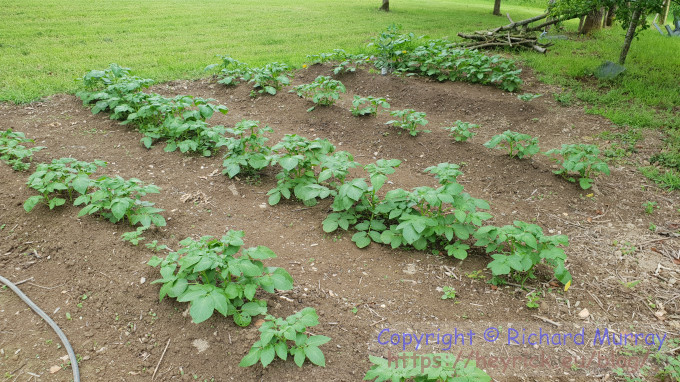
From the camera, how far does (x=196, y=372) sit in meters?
2.23

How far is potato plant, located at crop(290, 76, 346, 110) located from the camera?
225 inches

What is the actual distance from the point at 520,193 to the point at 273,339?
2.88 metres

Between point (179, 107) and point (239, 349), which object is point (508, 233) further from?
point (179, 107)

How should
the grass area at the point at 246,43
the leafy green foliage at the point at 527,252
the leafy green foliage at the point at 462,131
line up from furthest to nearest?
1. the grass area at the point at 246,43
2. the leafy green foliage at the point at 462,131
3. the leafy green foliage at the point at 527,252

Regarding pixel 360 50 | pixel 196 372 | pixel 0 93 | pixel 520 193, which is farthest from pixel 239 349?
pixel 360 50

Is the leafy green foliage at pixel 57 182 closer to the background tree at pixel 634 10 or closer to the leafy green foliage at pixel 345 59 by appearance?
the leafy green foliage at pixel 345 59

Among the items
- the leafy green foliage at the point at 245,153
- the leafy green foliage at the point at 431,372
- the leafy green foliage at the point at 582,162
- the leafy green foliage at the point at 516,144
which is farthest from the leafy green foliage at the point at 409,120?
the leafy green foliage at the point at 431,372

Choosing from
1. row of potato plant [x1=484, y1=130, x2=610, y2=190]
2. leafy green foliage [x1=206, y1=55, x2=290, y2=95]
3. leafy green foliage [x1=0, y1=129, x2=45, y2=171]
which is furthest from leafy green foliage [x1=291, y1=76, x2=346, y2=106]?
leafy green foliage [x1=0, y1=129, x2=45, y2=171]

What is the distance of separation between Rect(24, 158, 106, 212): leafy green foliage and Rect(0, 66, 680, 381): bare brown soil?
131 millimetres

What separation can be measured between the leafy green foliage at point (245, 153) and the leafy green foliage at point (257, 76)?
215 cm

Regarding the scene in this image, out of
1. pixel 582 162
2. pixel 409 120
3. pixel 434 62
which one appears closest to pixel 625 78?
pixel 434 62

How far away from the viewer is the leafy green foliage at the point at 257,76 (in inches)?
250

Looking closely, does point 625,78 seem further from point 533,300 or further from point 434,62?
point 533,300

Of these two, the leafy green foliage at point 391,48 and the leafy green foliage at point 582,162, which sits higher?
the leafy green foliage at point 391,48
